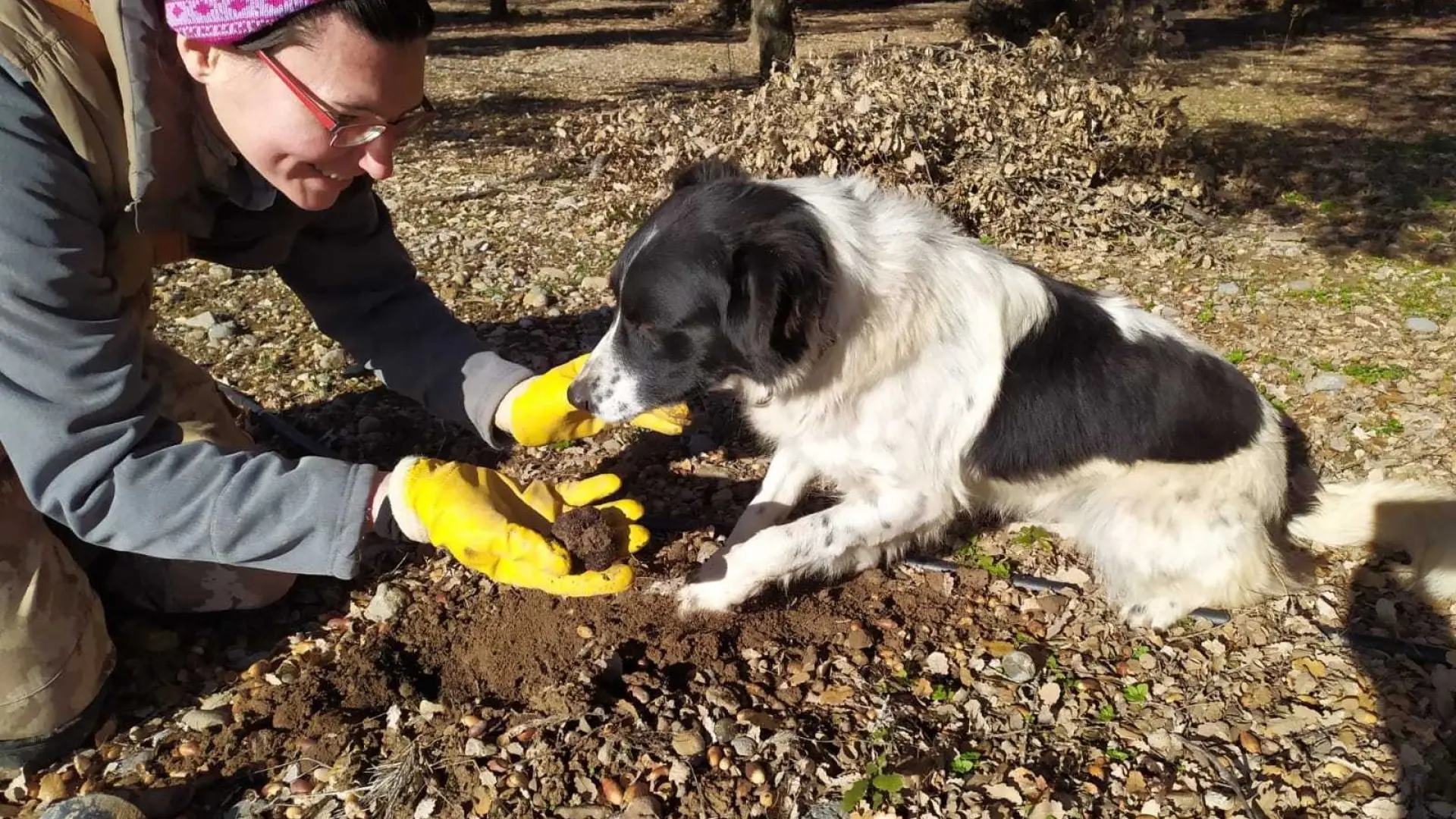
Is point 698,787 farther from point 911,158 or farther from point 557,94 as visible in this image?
point 557,94

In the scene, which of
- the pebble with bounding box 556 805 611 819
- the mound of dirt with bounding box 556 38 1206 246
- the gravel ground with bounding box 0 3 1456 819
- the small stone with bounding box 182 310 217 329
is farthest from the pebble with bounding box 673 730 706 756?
the mound of dirt with bounding box 556 38 1206 246

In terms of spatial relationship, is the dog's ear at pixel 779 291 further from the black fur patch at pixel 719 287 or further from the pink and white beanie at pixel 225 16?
the pink and white beanie at pixel 225 16

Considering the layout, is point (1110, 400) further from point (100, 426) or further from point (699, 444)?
point (100, 426)

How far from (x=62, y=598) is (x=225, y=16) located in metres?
1.75

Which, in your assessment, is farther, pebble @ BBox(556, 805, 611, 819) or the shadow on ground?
the shadow on ground

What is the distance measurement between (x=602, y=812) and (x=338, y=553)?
3.26 feet

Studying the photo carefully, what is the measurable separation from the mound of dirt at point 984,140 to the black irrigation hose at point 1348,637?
317cm

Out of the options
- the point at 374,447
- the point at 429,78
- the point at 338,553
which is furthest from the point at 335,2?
the point at 429,78

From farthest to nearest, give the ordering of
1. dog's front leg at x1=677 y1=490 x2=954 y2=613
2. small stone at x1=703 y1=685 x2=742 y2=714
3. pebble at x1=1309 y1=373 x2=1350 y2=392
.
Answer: pebble at x1=1309 y1=373 x2=1350 y2=392, dog's front leg at x1=677 y1=490 x2=954 y2=613, small stone at x1=703 y1=685 x2=742 y2=714

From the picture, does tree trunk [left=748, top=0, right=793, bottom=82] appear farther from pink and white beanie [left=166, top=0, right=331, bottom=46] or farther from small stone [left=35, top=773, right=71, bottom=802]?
small stone [left=35, top=773, right=71, bottom=802]

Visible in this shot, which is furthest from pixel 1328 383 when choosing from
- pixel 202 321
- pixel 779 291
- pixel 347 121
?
pixel 202 321

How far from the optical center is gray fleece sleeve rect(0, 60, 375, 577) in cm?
202

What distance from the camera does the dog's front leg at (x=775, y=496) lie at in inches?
134

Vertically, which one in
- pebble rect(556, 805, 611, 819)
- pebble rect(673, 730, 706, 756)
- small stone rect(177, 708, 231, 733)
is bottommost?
pebble rect(556, 805, 611, 819)
